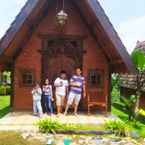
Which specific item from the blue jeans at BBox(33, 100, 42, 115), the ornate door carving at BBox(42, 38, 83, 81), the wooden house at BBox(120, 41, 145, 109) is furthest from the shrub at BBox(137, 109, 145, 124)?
the blue jeans at BBox(33, 100, 42, 115)

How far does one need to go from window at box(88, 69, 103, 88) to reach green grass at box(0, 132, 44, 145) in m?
6.48

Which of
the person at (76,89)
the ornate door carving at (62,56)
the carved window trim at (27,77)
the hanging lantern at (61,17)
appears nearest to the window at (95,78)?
the ornate door carving at (62,56)

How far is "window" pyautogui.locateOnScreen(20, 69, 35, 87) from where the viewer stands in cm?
1688

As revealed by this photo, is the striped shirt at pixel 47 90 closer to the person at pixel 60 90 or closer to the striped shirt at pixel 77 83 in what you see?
the person at pixel 60 90

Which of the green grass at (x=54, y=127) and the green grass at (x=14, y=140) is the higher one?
the green grass at (x=54, y=127)

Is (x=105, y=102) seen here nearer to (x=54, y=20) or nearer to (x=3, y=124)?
(x=54, y=20)

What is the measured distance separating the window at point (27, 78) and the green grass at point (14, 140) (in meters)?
5.98

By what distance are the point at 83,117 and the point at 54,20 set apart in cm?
415

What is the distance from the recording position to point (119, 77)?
86.0 ft

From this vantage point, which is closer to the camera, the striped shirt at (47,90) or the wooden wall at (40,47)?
the striped shirt at (47,90)

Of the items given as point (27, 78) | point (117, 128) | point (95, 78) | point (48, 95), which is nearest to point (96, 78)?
point (95, 78)

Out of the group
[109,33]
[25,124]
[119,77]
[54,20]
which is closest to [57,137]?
[25,124]

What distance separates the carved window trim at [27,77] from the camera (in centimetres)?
1686

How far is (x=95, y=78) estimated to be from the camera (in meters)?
17.1
